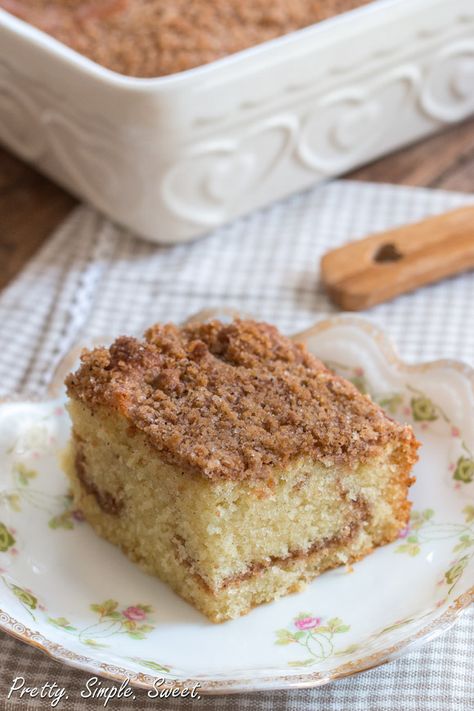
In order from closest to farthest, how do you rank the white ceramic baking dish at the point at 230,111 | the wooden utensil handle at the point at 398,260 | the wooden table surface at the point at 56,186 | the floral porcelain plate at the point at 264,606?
the floral porcelain plate at the point at 264,606 → the white ceramic baking dish at the point at 230,111 → the wooden utensil handle at the point at 398,260 → the wooden table surface at the point at 56,186

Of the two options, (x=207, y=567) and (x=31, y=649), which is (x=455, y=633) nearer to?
(x=207, y=567)

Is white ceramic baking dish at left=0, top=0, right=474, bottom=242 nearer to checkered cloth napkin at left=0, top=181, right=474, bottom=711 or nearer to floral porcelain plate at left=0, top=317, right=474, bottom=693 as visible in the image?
checkered cloth napkin at left=0, top=181, right=474, bottom=711

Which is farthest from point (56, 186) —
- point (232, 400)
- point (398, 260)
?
point (232, 400)

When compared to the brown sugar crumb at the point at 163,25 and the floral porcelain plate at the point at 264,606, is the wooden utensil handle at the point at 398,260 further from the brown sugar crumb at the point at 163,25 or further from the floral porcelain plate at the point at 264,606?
the brown sugar crumb at the point at 163,25

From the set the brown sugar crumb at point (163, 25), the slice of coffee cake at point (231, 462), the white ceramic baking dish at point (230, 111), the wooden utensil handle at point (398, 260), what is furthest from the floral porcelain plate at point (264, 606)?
the brown sugar crumb at point (163, 25)

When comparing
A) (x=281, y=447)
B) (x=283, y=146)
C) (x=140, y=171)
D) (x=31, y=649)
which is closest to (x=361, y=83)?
(x=283, y=146)

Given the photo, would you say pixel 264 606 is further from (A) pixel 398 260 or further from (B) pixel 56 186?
(B) pixel 56 186

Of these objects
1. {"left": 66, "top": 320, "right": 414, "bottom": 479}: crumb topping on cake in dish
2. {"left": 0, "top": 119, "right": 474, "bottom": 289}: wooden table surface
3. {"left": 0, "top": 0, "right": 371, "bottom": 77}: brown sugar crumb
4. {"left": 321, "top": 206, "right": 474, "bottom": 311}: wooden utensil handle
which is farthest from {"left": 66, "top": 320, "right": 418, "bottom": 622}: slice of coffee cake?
{"left": 0, "top": 119, "right": 474, "bottom": 289}: wooden table surface
